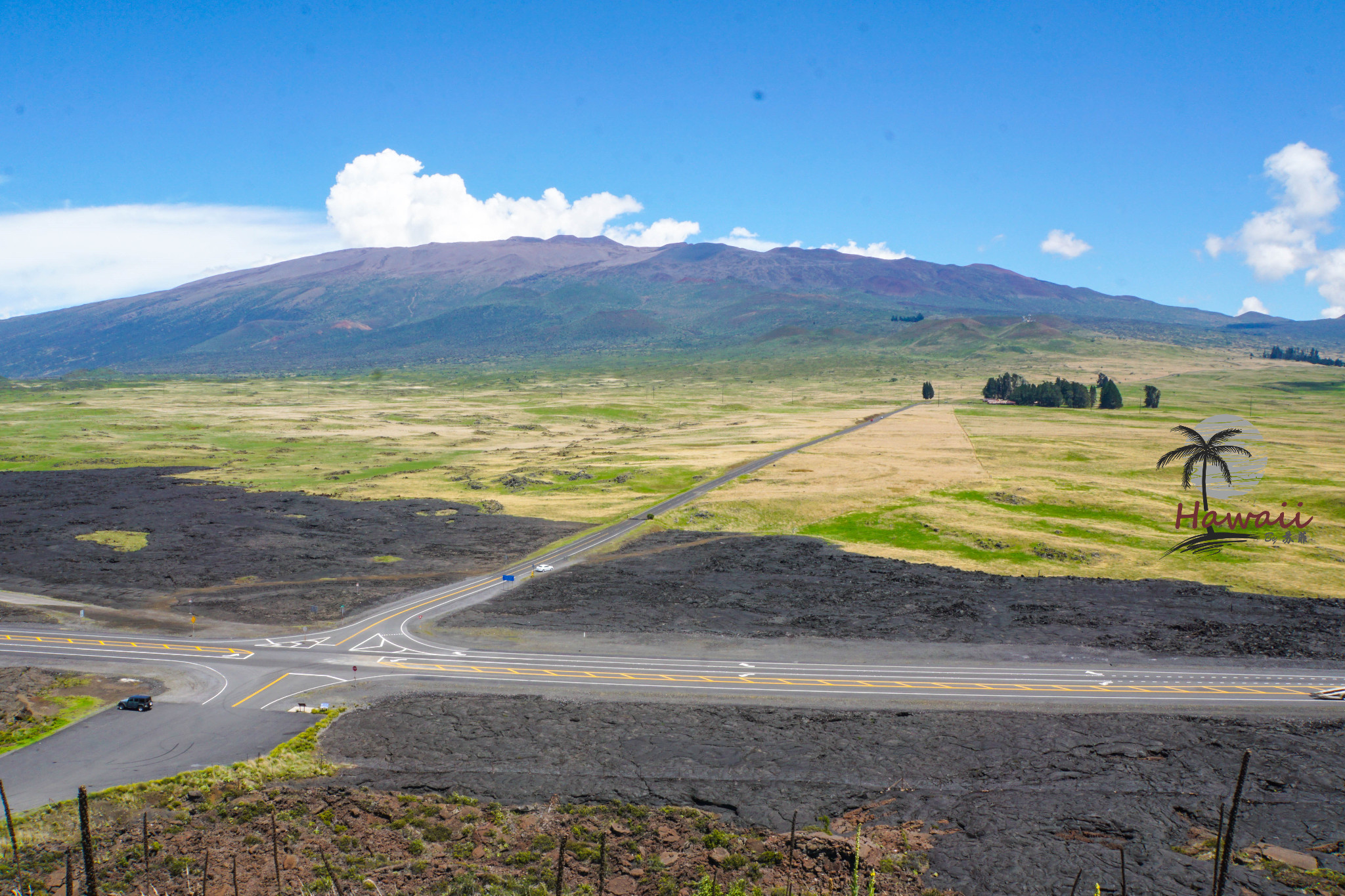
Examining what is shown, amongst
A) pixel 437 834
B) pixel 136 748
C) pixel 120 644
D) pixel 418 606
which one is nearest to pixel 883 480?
pixel 418 606

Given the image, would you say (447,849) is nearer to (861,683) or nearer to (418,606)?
(861,683)

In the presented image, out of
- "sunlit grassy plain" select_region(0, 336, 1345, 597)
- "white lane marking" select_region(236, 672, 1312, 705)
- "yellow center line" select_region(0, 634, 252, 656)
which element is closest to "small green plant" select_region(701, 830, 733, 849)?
"white lane marking" select_region(236, 672, 1312, 705)

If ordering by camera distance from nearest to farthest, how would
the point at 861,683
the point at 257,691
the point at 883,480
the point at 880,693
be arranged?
1. the point at 257,691
2. the point at 880,693
3. the point at 861,683
4. the point at 883,480

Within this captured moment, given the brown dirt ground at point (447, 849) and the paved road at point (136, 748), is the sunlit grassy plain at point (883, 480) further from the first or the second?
the paved road at point (136, 748)

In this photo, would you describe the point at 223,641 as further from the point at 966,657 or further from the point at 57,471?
the point at 57,471

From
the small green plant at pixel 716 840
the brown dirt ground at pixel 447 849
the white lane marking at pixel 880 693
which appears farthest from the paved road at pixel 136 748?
the small green plant at pixel 716 840

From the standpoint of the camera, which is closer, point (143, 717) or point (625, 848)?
point (625, 848)

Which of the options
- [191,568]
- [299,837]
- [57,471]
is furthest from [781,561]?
[57,471]

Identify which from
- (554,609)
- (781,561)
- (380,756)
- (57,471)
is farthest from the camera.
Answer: (57,471)
